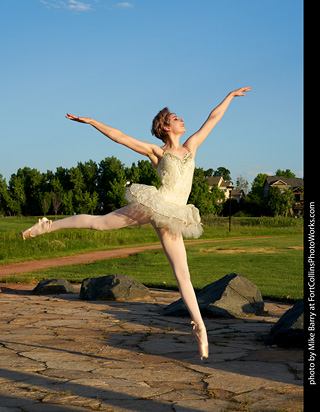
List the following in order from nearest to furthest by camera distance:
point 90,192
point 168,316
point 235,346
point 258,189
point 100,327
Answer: point 235,346 → point 100,327 → point 168,316 → point 90,192 → point 258,189

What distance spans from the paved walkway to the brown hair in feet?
7.09

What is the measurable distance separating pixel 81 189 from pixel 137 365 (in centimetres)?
6147

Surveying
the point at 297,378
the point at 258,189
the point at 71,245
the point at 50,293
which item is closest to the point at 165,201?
the point at 297,378

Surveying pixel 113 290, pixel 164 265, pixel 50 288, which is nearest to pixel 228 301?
pixel 113 290

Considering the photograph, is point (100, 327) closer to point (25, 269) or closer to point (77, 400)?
point (77, 400)

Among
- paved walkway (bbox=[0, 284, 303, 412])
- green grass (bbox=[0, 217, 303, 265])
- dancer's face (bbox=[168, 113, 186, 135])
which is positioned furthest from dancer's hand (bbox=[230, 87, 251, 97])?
green grass (bbox=[0, 217, 303, 265])

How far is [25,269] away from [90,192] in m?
51.5

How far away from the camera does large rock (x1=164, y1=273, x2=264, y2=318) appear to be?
7.17 meters

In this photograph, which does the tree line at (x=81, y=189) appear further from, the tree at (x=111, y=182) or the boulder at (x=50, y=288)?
the boulder at (x=50, y=288)

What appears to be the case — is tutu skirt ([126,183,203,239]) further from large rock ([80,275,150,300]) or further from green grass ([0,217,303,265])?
green grass ([0,217,303,265])

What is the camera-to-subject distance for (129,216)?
4.54 m

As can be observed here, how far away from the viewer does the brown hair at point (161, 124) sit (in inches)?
183

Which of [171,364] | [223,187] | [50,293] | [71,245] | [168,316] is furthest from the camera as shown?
[223,187]

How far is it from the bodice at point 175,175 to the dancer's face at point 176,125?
239mm
